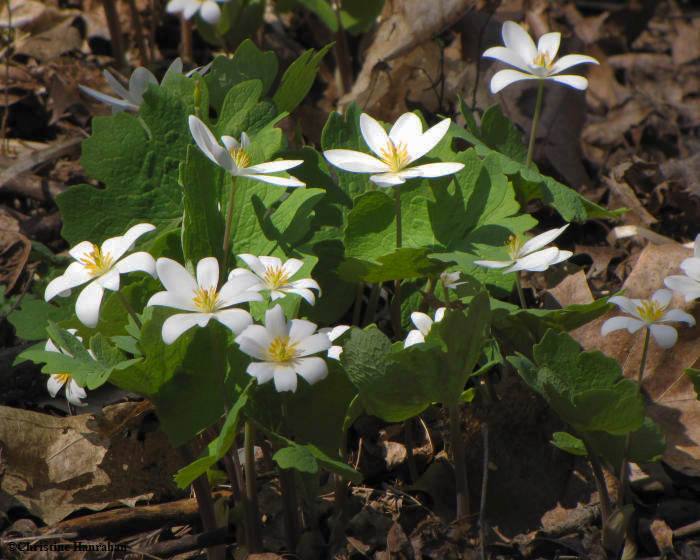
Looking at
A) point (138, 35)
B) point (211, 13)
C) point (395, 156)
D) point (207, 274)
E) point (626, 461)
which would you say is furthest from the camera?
point (138, 35)

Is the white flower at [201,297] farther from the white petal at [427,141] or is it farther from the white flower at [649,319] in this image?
the white flower at [649,319]

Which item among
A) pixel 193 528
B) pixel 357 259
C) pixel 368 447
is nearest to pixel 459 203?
pixel 357 259

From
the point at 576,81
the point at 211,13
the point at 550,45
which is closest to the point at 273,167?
the point at 576,81

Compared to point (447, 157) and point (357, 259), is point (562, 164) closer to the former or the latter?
point (447, 157)

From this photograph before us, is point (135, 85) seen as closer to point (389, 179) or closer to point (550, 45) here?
point (389, 179)

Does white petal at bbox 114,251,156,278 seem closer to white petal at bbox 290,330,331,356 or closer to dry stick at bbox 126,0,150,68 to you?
white petal at bbox 290,330,331,356

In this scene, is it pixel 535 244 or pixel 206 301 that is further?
pixel 535 244

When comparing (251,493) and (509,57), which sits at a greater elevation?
(509,57)

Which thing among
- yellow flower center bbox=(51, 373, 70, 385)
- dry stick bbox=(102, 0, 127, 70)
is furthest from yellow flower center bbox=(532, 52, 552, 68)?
dry stick bbox=(102, 0, 127, 70)
